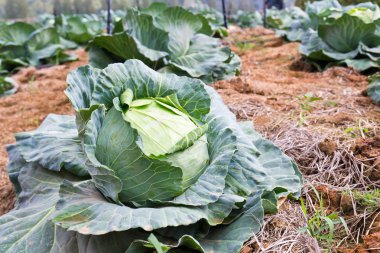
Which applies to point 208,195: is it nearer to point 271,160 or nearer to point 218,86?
point 271,160

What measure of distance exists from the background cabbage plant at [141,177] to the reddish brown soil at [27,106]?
62 centimetres

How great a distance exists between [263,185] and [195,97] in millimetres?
555

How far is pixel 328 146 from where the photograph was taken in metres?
2.56

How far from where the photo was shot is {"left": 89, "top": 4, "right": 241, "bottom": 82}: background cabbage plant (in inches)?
151

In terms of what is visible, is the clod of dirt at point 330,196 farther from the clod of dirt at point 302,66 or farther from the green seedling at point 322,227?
the clod of dirt at point 302,66

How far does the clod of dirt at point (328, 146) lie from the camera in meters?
2.53

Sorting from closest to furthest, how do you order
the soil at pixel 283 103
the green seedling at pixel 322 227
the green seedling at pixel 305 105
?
the green seedling at pixel 322 227 < the soil at pixel 283 103 < the green seedling at pixel 305 105

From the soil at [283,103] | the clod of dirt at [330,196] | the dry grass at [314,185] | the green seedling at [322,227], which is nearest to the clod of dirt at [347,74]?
the soil at [283,103]

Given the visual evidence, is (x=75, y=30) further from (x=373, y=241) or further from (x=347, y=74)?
(x=373, y=241)

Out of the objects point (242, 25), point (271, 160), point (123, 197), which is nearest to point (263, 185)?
point (271, 160)

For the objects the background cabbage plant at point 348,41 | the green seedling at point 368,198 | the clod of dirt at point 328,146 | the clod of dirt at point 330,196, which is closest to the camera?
the green seedling at point 368,198

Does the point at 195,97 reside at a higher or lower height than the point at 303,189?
higher

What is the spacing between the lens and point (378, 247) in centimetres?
169

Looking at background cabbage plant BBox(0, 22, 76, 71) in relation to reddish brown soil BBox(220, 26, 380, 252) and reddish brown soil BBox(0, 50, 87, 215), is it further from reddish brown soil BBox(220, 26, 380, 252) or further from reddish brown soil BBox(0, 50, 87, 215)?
reddish brown soil BBox(220, 26, 380, 252)
